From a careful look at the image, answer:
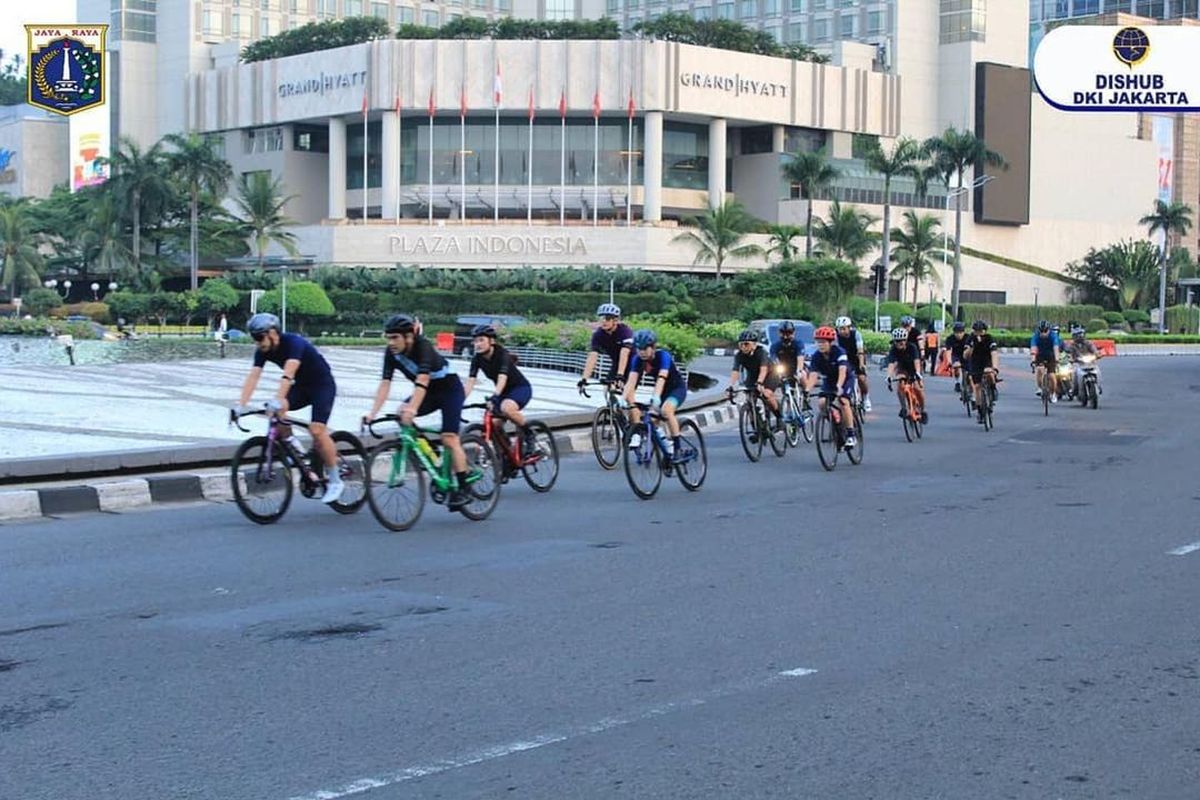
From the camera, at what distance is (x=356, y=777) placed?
5.73m

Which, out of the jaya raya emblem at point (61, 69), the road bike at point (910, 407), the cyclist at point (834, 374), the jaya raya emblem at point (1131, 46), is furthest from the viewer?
the road bike at point (910, 407)

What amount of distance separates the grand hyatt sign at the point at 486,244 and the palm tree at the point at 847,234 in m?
14.3

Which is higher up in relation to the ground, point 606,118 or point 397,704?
point 606,118

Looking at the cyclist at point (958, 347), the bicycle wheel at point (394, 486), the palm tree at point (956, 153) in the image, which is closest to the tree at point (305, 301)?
the palm tree at point (956, 153)

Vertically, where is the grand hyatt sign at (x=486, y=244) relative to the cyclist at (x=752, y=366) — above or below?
above

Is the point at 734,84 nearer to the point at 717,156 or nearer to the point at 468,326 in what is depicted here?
the point at 717,156

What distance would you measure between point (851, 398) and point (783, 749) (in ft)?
43.9

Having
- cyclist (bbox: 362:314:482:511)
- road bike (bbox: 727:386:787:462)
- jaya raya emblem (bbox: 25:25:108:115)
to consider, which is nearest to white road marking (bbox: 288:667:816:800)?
cyclist (bbox: 362:314:482:511)

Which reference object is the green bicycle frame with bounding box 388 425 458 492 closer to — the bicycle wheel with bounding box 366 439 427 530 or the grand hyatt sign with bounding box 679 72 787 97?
the bicycle wheel with bounding box 366 439 427 530

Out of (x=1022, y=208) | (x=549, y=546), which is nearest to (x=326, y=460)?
(x=549, y=546)

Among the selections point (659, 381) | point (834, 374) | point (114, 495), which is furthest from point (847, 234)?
point (114, 495)

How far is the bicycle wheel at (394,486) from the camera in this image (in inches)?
500

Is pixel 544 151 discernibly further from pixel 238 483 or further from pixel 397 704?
pixel 397 704

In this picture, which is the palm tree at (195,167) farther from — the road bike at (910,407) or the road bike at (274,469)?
the road bike at (274,469)
